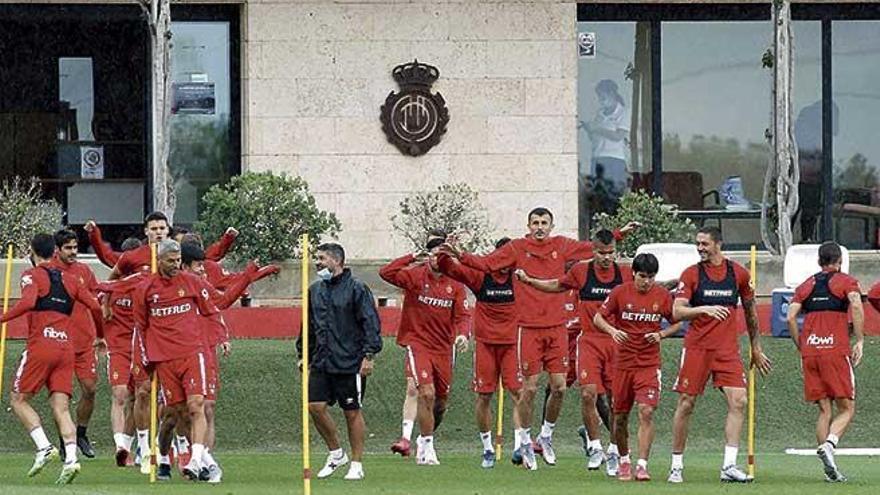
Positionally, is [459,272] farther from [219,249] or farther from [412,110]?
[412,110]

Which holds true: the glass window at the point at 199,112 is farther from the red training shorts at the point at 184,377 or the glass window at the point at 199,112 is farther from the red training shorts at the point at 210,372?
the red training shorts at the point at 184,377

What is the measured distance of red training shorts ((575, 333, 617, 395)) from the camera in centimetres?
2316

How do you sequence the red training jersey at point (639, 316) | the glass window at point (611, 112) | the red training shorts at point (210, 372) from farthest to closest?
1. the glass window at point (611, 112)
2. the red training jersey at point (639, 316)
3. the red training shorts at point (210, 372)

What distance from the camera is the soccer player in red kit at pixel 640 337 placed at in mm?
21516

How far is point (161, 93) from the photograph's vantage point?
33125 millimetres

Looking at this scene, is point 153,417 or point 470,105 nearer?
point 153,417

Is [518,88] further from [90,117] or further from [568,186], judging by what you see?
[90,117]

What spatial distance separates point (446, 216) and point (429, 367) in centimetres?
1061

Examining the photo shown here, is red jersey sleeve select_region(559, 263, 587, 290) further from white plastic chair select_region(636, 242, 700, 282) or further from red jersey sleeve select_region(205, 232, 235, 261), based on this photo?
white plastic chair select_region(636, 242, 700, 282)

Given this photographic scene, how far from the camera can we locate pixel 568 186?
35469 mm

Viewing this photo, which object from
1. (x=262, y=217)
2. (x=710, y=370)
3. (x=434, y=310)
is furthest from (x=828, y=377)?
(x=262, y=217)

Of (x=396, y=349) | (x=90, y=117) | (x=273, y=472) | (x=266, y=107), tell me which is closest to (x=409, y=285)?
(x=273, y=472)

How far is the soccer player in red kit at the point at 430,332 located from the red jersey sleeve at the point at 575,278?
135 centimetres

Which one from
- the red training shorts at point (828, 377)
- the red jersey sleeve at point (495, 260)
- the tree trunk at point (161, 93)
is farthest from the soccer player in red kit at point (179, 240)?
the tree trunk at point (161, 93)
